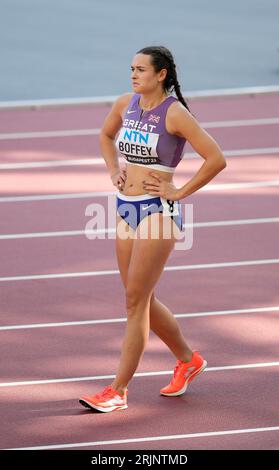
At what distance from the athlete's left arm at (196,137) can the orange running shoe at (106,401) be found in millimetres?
1157

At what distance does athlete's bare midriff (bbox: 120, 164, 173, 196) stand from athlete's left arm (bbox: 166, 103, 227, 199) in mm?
141

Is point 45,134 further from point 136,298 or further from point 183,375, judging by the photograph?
point 136,298

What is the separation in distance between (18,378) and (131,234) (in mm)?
1286

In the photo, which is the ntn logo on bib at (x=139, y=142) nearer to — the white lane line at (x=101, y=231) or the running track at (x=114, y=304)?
the running track at (x=114, y=304)

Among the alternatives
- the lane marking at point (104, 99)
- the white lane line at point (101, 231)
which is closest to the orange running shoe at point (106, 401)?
the white lane line at point (101, 231)

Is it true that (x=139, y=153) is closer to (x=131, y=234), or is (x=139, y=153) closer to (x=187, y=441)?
(x=131, y=234)

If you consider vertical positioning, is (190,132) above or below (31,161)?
below

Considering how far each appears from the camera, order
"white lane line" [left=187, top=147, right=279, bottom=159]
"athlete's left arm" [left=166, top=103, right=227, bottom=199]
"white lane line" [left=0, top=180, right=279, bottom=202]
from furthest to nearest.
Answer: "white lane line" [left=187, top=147, right=279, bottom=159], "white lane line" [left=0, top=180, right=279, bottom=202], "athlete's left arm" [left=166, top=103, right=227, bottom=199]

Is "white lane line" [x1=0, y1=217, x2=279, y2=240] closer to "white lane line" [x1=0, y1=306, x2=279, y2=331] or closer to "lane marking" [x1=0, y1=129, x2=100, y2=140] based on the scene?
"white lane line" [x1=0, y1=306, x2=279, y2=331]

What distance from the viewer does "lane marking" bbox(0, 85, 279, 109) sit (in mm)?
15188

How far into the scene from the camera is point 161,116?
6.52 metres

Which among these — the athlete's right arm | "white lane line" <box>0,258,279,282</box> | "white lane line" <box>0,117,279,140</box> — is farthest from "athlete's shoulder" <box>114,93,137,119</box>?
"white lane line" <box>0,117,279,140</box>

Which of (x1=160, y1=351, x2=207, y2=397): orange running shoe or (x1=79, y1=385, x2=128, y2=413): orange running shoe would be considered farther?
(x1=160, y1=351, x2=207, y2=397): orange running shoe

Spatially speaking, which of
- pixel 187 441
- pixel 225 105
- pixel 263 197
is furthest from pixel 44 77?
pixel 187 441
